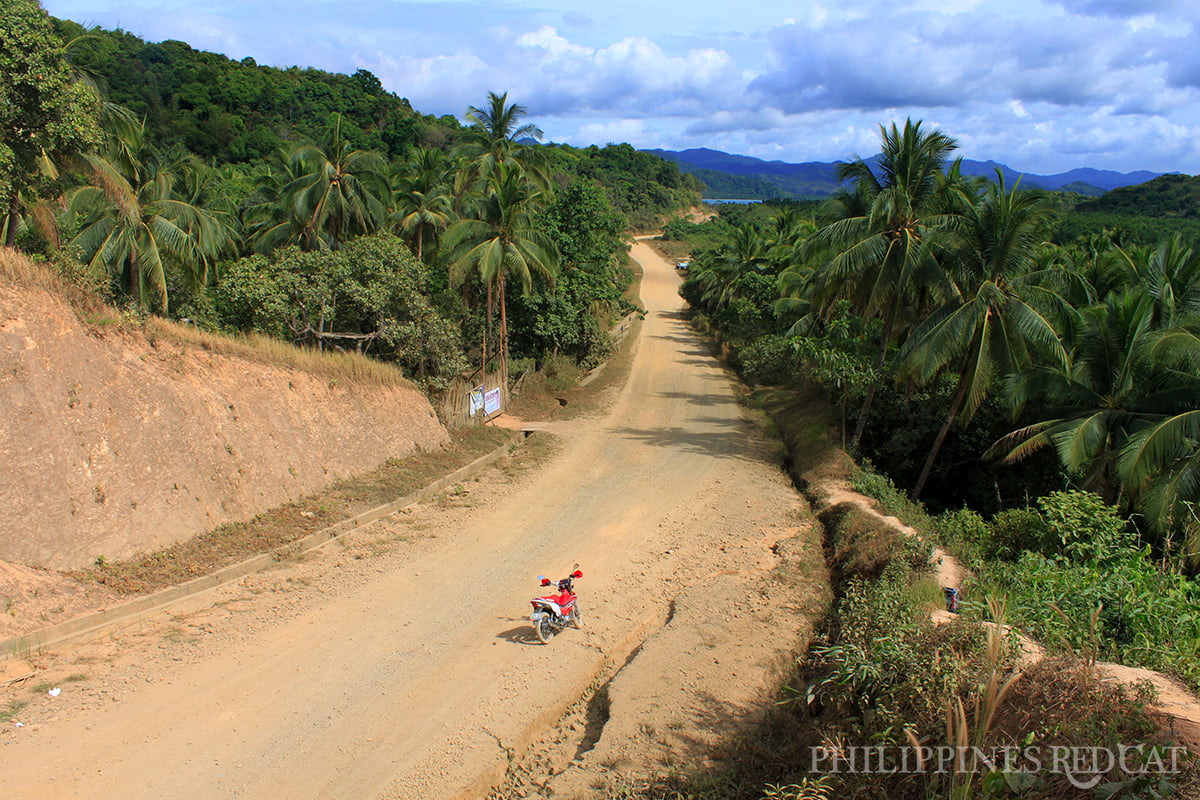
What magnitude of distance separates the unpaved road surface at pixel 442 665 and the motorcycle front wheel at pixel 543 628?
130 millimetres

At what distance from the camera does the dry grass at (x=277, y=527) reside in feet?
34.5

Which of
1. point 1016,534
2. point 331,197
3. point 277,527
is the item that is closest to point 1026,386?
point 1016,534

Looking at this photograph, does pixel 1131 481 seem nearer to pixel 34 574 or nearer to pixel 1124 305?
pixel 1124 305

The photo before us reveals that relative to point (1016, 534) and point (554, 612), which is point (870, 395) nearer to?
point (1016, 534)

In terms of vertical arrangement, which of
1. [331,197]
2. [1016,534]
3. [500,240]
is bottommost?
[1016,534]

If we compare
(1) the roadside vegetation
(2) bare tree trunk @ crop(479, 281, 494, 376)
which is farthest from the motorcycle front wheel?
(2) bare tree trunk @ crop(479, 281, 494, 376)

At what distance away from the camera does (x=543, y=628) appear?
10203 millimetres

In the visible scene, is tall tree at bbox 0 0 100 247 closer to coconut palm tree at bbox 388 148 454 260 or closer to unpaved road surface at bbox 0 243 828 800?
unpaved road surface at bbox 0 243 828 800

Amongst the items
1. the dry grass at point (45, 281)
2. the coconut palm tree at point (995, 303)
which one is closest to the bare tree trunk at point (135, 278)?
the dry grass at point (45, 281)

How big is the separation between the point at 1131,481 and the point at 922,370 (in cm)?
447

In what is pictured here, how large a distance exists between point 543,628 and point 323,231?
20.5 m

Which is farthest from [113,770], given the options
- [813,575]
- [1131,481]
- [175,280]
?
[175,280]

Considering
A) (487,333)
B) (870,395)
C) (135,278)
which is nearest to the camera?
(870,395)

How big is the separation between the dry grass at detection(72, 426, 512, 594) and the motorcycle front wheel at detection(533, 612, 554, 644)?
15.9 feet
